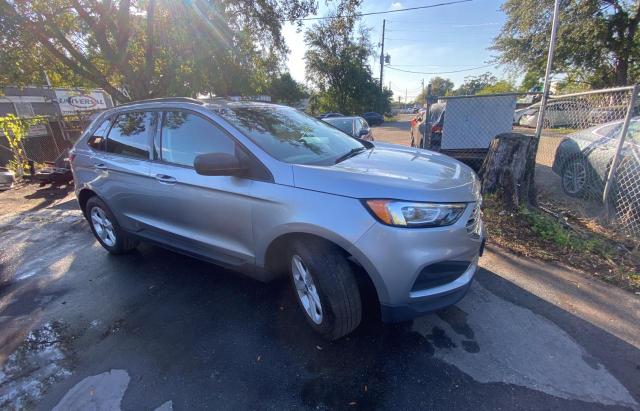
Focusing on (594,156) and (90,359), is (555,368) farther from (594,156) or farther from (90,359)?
(594,156)

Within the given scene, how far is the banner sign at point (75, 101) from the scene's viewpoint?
1469 centimetres

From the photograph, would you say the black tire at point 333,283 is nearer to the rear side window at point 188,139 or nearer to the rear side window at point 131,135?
the rear side window at point 188,139

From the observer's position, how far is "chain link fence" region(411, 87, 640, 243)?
4117 millimetres

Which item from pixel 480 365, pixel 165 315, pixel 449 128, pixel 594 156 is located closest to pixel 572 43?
pixel 449 128

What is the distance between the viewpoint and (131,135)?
337 cm

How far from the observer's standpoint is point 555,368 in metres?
2.07

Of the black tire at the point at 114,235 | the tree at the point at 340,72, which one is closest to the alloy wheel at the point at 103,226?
the black tire at the point at 114,235

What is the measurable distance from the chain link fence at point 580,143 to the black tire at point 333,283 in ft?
Answer: 12.6

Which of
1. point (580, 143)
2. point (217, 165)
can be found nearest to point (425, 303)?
point (217, 165)

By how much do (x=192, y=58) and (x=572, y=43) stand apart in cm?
1841

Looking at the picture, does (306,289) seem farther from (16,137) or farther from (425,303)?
(16,137)

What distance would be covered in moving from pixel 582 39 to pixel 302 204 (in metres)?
20.9

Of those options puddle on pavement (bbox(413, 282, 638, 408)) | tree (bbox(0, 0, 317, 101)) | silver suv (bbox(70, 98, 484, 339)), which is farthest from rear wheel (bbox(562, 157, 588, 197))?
tree (bbox(0, 0, 317, 101))

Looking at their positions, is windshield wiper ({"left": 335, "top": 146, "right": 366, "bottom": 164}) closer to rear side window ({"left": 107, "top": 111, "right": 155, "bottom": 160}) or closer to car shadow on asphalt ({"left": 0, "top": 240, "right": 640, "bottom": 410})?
car shadow on asphalt ({"left": 0, "top": 240, "right": 640, "bottom": 410})
